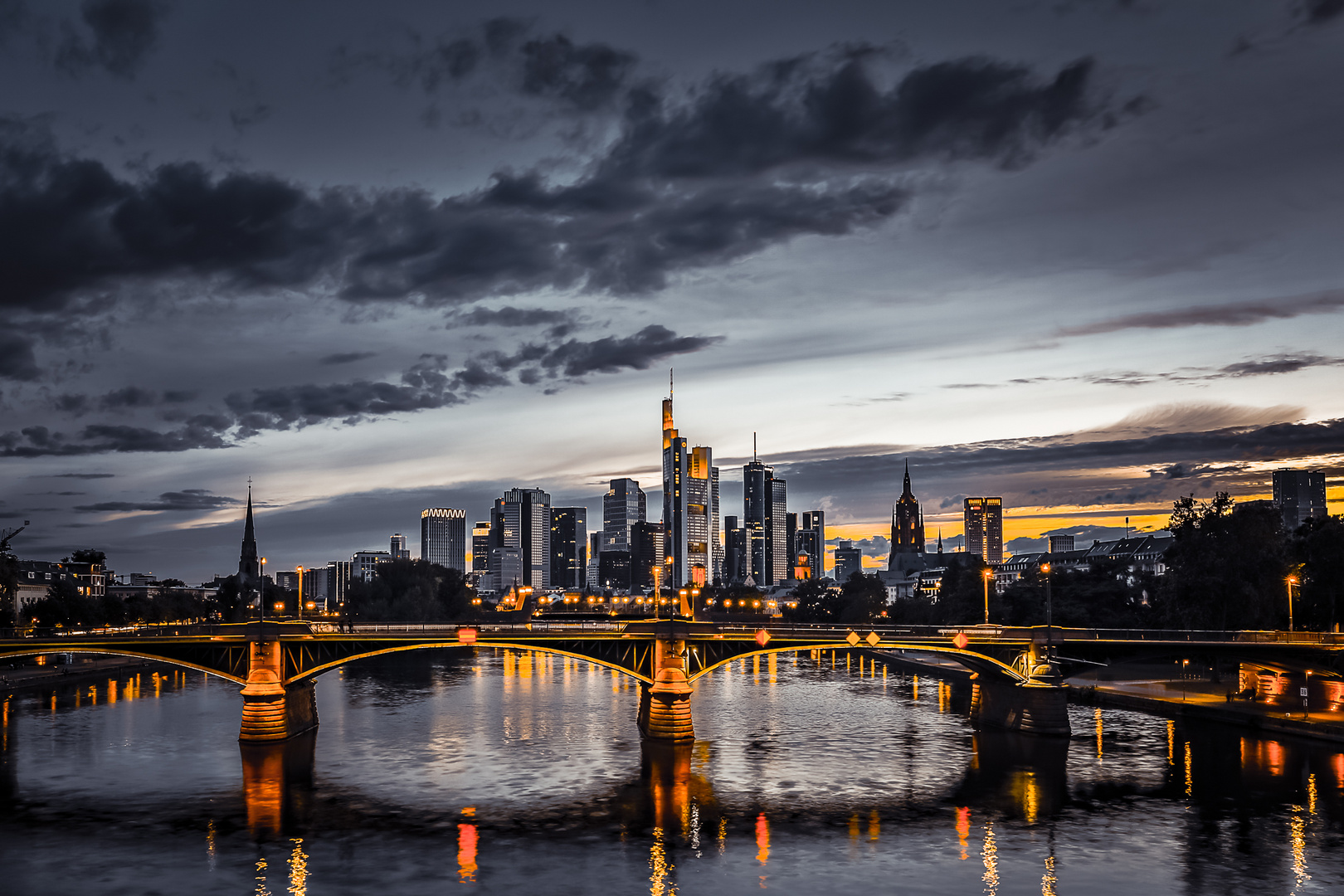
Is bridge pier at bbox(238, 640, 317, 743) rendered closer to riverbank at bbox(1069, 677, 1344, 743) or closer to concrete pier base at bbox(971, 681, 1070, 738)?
concrete pier base at bbox(971, 681, 1070, 738)

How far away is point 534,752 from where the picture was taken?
84.4 metres

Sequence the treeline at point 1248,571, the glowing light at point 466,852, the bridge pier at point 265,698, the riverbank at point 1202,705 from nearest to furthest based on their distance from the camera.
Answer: the glowing light at point 466,852
the riverbank at point 1202,705
the bridge pier at point 265,698
the treeline at point 1248,571

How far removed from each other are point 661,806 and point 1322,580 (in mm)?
85648

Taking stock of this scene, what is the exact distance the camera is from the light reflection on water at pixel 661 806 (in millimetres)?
52438

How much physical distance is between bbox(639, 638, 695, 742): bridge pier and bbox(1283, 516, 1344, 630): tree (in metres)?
70.9

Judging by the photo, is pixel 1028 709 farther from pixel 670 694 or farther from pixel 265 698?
pixel 265 698

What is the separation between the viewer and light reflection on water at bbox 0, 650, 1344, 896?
172 ft

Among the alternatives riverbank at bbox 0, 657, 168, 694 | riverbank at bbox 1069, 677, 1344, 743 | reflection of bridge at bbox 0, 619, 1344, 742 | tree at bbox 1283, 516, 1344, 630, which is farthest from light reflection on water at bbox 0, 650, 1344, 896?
riverbank at bbox 0, 657, 168, 694

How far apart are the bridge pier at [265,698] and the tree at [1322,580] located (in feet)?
329

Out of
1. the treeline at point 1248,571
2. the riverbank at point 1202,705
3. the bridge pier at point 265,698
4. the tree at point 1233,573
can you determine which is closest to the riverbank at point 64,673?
the bridge pier at point 265,698

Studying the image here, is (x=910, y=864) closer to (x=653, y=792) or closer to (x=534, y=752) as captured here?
(x=653, y=792)

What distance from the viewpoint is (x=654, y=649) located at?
289ft

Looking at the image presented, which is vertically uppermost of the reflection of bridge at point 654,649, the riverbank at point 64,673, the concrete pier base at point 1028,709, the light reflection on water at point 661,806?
the reflection of bridge at point 654,649

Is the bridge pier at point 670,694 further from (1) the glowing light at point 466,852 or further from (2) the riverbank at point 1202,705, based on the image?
(2) the riverbank at point 1202,705
